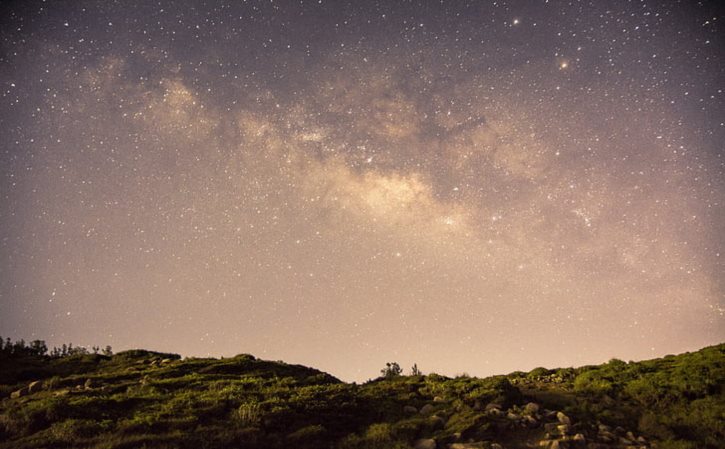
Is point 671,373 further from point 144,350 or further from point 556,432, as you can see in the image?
point 144,350

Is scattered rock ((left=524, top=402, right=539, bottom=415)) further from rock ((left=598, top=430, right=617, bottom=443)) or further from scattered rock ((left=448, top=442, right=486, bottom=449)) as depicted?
scattered rock ((left=448, top=442, right=486, bottom=449))

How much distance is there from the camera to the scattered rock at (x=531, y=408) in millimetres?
15077

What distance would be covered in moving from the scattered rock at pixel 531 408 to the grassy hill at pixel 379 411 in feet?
0.15

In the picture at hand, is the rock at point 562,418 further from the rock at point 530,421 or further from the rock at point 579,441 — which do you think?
the rock at point 579,441

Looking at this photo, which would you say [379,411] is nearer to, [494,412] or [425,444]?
[425,444]

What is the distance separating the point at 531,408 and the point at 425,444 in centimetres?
490

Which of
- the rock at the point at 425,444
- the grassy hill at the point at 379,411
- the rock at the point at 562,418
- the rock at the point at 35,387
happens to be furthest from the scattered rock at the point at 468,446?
the rock at the point at 35,387

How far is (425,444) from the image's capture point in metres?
12.5

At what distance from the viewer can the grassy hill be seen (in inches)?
505

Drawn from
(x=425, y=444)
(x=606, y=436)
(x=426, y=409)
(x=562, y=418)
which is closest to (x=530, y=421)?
(x=562, y=418)

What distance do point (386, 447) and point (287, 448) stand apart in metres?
2.82

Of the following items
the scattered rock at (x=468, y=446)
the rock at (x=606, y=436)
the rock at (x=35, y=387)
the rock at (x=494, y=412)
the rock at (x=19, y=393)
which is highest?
the rock at (x=35, y=387)

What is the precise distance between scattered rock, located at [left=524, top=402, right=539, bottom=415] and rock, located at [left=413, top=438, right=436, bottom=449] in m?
4.41

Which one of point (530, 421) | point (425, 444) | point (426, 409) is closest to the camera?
point (425, 444)
